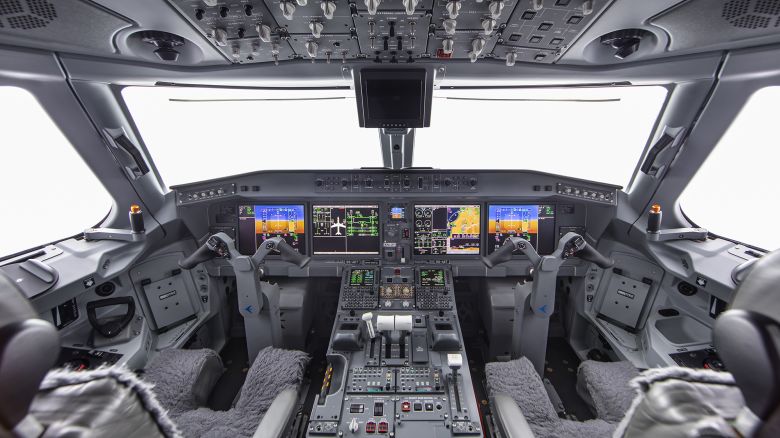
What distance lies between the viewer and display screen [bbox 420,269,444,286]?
3.35 meters

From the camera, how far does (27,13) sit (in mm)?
1684

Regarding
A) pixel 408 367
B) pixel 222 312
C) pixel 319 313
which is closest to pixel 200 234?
pixel 222 312

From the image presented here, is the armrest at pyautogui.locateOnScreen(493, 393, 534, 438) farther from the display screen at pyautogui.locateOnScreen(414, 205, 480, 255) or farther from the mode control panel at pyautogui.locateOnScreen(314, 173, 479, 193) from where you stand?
the mode control panel at pyautogui.locateOnScreen(314, 173, 479, 193)


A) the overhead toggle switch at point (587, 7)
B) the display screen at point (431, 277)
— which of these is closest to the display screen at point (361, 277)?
the display screen at point (431, 277)

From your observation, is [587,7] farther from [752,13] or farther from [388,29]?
[388,29]

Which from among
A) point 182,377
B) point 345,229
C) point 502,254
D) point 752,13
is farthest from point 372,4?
point 182,377

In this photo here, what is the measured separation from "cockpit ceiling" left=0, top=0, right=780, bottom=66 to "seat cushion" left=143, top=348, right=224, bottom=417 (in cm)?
220

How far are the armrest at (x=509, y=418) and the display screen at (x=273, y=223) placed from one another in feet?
7.30

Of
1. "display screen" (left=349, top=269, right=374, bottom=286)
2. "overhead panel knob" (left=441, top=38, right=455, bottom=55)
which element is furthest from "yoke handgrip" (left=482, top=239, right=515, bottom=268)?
"overhead panel knob" (left=441, top=38, right=455, bottom=55)

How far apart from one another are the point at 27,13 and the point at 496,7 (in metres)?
2.23

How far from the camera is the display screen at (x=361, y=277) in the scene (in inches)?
131

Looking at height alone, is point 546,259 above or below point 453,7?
→ below

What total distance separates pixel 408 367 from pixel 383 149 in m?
2.00

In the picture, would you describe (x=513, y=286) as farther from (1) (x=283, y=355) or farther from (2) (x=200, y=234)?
(2) (x=200, y=234)
